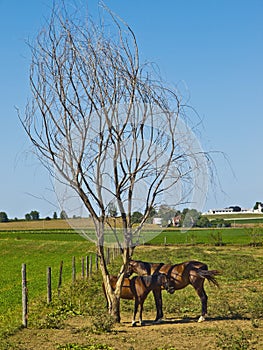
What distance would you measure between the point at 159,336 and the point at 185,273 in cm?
224

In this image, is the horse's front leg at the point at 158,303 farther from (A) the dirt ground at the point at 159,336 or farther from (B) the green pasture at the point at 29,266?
(B) the green pasture at the point at 29,266

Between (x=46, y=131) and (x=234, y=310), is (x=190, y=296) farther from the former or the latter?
(x=46, y=131)

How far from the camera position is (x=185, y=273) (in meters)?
13.5

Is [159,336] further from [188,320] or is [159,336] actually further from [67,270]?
[67,270]

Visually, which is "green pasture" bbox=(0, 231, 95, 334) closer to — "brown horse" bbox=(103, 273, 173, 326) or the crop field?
the crop field

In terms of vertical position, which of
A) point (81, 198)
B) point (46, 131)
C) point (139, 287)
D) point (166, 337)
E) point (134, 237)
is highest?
point (46, 131)

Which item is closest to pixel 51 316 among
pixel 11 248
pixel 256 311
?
pixel 256 311

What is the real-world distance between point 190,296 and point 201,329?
18.7 ft

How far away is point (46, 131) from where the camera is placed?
13.3 m

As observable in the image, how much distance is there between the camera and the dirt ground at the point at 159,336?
10539mm

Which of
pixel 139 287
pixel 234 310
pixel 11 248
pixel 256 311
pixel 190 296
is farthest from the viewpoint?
pixel 11 248

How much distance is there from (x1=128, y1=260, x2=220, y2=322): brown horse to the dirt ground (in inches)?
26.3

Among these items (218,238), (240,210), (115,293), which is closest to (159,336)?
(115,293)

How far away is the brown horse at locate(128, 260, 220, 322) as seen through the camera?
13.4 meters
